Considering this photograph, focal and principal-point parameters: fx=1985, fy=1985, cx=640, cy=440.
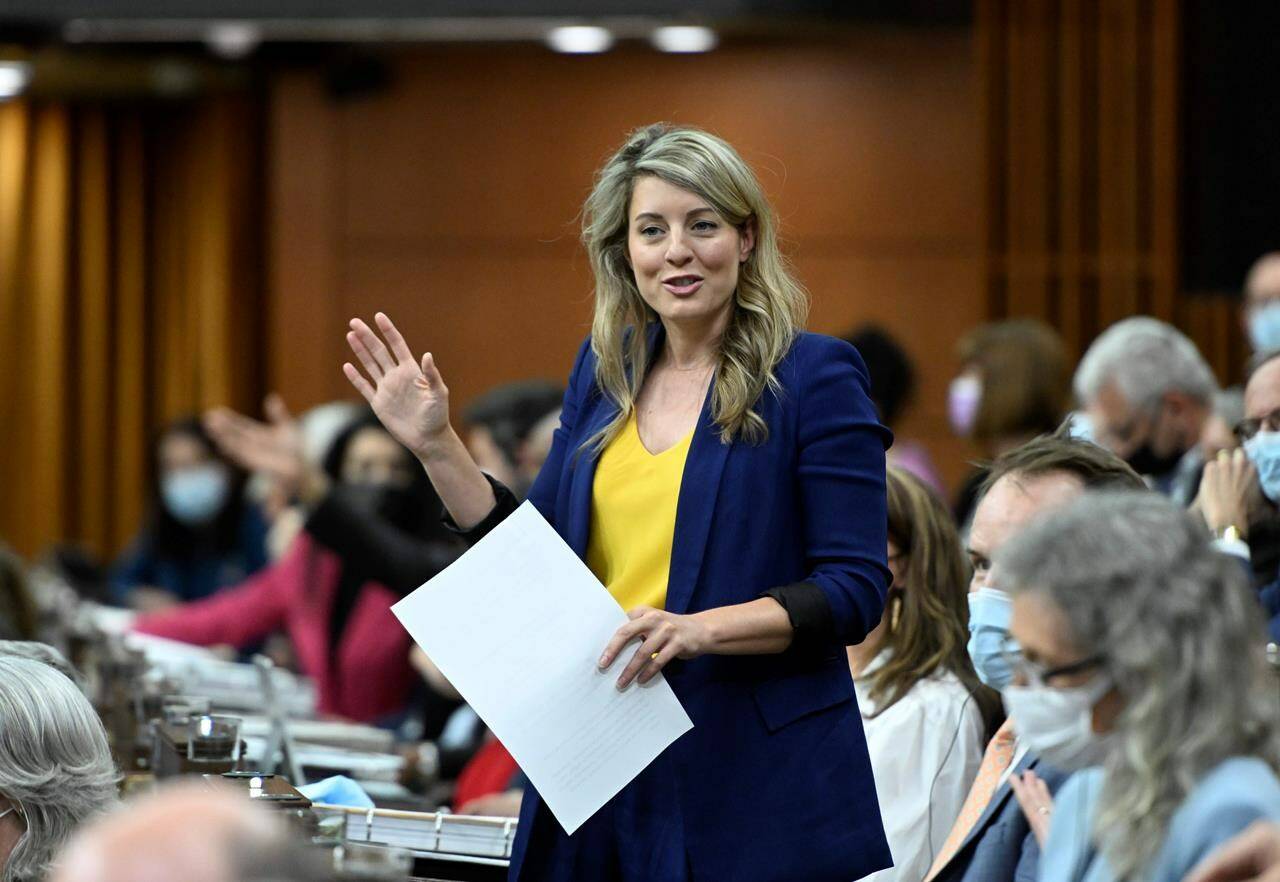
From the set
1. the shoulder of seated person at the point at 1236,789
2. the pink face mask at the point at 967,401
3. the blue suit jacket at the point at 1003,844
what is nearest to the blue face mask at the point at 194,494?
the pink face mask at the point at 967,401

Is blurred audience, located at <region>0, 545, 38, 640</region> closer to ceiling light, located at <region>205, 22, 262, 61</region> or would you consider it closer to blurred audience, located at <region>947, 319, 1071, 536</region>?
blurred audience, located at <region>947, 319, 1071, 536</region>

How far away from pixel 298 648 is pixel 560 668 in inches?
145

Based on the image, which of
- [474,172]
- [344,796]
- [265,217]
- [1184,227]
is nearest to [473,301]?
[474,172]

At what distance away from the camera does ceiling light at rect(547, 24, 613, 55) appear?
841 cm

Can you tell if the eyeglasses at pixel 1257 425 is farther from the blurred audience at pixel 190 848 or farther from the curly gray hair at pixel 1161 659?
the blurred audience at pixel 190 848

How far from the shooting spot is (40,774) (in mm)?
2391

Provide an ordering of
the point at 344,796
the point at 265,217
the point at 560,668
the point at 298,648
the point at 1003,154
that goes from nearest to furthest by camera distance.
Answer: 1. the point at 560,668
2. the point at 344,796
3. the point at 298,648
4. the point at 1003,154
5. the point at 265,217

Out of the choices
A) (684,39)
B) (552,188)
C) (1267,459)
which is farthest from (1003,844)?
(552,188)

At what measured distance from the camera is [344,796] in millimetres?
2904

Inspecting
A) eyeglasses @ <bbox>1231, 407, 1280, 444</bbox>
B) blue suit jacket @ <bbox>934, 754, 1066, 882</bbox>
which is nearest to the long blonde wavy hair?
blue suit jacket @ <bbox>934, 754, 1066, 882</bbox>

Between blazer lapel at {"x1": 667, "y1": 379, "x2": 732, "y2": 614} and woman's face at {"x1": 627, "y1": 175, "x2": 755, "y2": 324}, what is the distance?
0.61 feet

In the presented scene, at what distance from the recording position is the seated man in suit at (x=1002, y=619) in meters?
2.41

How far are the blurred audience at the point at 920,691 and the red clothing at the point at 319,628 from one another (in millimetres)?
2368

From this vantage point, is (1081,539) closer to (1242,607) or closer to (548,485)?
(1242,607)
